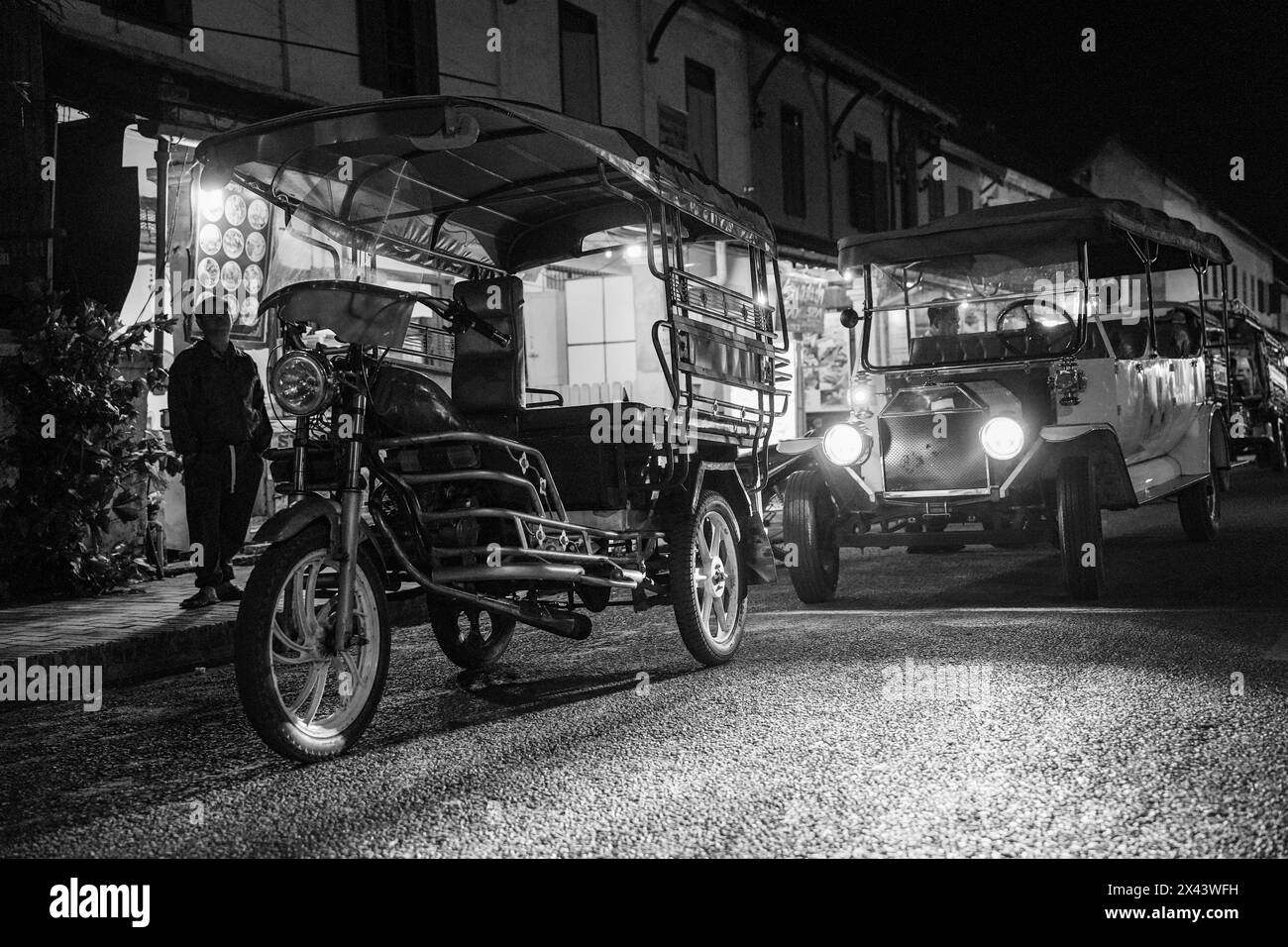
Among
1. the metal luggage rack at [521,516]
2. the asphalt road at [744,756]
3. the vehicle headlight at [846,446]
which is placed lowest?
the asphalt road at [744,756]

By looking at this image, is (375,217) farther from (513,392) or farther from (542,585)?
(542,585)

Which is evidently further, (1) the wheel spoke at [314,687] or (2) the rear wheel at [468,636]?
(2) the rear wheel at [468,636]

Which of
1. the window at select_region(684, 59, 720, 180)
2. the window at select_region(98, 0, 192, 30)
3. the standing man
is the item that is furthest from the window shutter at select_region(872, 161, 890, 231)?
the standing man

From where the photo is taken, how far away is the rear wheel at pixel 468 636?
587 centimetres

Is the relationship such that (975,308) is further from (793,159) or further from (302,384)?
(793,159)

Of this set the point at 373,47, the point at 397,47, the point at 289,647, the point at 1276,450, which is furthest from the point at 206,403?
the point at 1276,450

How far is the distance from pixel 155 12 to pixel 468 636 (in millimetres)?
8607

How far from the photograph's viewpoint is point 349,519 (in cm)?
439

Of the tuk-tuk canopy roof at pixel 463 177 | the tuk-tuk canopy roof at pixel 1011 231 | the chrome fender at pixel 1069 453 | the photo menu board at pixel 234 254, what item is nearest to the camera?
the tuk-tuk canopy roof at pixel 463 177

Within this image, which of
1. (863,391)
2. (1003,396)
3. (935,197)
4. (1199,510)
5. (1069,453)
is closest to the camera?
(1069,453)

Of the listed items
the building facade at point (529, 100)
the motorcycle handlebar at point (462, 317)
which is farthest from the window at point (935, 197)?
the motorcycle handlebar at point (462, 317)

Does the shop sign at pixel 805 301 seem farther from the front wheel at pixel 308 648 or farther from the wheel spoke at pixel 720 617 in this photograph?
the front wheel at pixel 308 648

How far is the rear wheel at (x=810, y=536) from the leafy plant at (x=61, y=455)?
4.34m

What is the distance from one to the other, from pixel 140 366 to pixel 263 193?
356 centimetres
